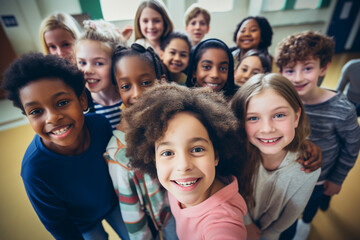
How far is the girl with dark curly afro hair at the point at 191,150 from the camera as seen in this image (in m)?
0.52

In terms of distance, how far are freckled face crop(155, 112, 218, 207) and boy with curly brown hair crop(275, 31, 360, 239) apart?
0.74m

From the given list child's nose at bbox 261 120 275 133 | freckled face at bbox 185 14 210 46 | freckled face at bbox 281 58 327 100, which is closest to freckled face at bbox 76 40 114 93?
child's nose at bbox 261 120 275 133

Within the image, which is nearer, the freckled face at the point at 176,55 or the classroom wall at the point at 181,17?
the classroom wall at the point at 181,17

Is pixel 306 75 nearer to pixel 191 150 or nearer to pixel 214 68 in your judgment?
pixel 214 68

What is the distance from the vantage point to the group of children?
1.80 ft

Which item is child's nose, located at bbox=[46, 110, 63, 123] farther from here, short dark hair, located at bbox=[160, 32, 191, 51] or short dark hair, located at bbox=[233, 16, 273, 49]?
short dark hair, located at bbox=[233, 16, 273, 49]

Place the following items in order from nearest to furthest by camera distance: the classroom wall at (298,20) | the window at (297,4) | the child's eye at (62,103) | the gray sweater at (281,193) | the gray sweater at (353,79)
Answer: the child's eye at (62,103) → the gray sweater at (281,193) → the gray sweater at (353,79) → the window at (297,4) → the classroom wall at (298,20)

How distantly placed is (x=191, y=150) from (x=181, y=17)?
2.24 ft

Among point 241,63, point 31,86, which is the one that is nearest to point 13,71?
point 31,86

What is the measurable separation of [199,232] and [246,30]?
4.70ft

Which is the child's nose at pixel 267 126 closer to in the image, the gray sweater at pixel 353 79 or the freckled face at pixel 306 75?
the freckled face at pixel 306 75

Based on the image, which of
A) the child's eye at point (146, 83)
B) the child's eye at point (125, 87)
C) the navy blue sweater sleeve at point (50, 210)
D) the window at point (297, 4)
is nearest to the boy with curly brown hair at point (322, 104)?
the child's eye at point (146, 83)

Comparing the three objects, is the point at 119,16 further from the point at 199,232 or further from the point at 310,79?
the point at 310,79

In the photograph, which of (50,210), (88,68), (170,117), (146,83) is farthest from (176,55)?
(50,210)
